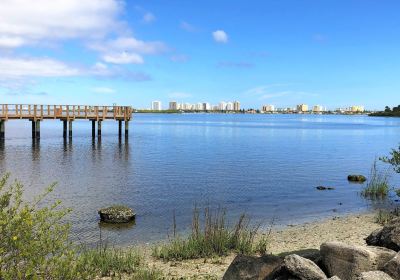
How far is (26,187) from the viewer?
1024 inches

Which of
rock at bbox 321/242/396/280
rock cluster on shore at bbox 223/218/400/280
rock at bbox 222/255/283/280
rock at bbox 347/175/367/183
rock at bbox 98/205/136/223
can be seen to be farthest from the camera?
rock at bbox 347/175/367/183

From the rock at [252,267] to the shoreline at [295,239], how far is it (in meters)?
2.06

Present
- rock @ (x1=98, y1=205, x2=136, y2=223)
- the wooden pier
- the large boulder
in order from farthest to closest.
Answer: the wooden pier, rock @ (x1=98, y1=205, x2=136, y2=223), the large boulder

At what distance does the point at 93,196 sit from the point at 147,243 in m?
9.86

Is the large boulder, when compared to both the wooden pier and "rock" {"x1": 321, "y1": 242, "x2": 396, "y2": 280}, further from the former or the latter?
the wooden pier

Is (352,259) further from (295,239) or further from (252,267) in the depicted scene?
(295,239)

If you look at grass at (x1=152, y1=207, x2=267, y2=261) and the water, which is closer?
grass at (x1=152, y1=207, x2=267, y2=261)

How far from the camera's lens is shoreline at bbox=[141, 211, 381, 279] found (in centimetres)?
1040

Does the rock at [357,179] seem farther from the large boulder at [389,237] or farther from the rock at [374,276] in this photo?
the rock at [374,276]

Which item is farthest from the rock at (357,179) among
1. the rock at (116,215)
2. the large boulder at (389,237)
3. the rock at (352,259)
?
the rock at (352,259)

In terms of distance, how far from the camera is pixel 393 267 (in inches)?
255

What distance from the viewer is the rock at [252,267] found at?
7559 mm

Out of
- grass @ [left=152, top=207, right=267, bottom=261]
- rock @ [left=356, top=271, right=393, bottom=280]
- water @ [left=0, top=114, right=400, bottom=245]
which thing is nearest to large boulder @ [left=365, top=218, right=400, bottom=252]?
rock @ [left=356, top=271, right=393, bottom=280]

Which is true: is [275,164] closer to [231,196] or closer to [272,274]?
[231,196]
